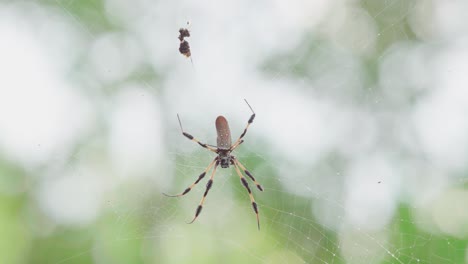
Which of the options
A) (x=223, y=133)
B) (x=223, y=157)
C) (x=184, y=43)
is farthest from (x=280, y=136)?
(x=184, y=43)

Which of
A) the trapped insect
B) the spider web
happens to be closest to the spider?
the spider web

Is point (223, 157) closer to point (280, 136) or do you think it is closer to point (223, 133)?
point (223, 133)

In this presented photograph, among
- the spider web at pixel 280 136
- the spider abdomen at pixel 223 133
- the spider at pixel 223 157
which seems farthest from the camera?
the spider web at pixel 280 136

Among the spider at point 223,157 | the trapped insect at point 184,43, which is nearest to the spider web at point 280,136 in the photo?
the spider at point 223,157

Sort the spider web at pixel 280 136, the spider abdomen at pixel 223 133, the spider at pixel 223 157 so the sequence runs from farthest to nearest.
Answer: the spider web at pixel 280 136, the spider at pixel 223 157, the spider abdomen at pixel 223 133

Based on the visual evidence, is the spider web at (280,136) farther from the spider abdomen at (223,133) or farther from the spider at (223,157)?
the spider abdomen at (223,133)

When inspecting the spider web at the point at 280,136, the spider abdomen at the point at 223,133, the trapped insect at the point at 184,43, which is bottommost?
the spider web at the point at 280,136

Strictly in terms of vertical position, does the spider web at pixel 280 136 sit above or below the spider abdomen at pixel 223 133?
below

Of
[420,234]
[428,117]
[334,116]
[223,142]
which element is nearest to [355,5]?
[334,116]
